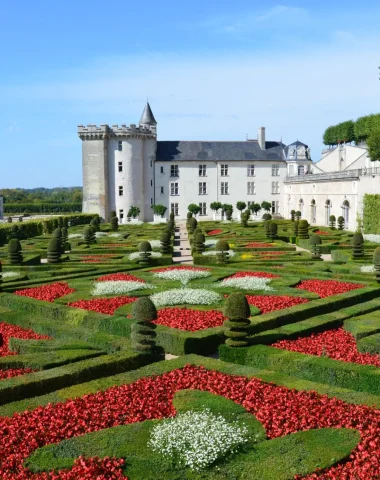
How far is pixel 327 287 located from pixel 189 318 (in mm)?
5271

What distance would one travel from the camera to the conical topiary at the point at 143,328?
9.84 meters

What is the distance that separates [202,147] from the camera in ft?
205

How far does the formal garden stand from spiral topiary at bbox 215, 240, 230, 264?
347cm

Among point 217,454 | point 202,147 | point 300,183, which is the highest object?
point 202,147

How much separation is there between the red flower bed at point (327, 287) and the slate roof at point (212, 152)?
45.5 m

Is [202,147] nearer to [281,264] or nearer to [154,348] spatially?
[281,264]

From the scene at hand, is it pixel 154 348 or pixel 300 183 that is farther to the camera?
pixel 300 183

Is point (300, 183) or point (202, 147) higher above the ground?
point (202, 147)

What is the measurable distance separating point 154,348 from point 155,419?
291 cm

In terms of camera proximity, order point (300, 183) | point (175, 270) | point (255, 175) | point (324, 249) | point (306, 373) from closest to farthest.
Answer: point (306, 373)
point (175, 270)
point (324, 249)
point (300, 183)
point (255, 175)

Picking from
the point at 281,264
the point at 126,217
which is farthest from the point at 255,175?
the point at 281,264

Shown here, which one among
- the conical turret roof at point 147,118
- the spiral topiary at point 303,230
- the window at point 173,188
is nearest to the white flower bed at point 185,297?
the spiral topiary at point 303,230

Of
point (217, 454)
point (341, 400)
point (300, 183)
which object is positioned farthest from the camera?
point (300, 183)

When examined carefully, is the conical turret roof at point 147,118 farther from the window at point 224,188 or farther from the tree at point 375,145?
the tree at point 375,145
